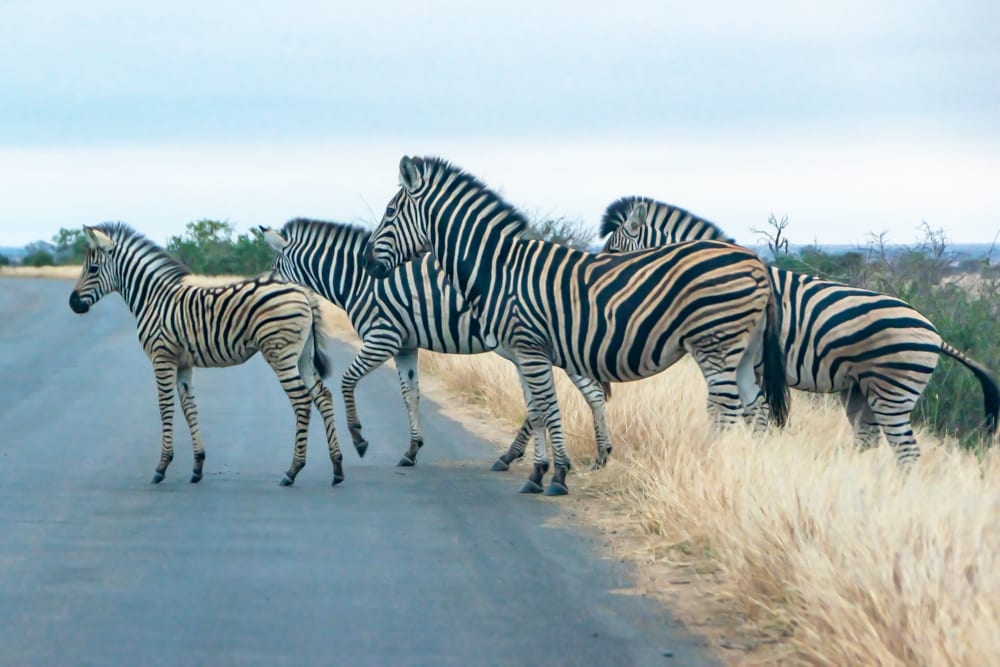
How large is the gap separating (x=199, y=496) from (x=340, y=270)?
337 centimetres

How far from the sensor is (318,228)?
1282 centimetres

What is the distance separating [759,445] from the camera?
29.2 feet

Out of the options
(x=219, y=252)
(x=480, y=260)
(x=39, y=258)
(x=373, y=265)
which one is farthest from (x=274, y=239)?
(x=39, y=258)

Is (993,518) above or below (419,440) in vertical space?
above

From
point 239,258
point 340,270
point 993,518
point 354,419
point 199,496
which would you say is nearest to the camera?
point 993,518

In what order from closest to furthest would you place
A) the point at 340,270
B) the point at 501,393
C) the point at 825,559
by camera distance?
the point at 825,559 → the point at 340,270 → the point at 501,393

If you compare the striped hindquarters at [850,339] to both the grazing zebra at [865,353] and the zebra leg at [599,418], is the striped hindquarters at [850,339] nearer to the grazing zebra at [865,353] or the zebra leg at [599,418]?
the grazing zebra at [865,353]

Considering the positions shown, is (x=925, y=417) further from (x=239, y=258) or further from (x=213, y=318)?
(x=239, y=258)

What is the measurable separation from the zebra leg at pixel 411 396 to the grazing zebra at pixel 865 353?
329cm

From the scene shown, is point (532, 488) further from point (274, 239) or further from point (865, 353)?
point (274, 239)

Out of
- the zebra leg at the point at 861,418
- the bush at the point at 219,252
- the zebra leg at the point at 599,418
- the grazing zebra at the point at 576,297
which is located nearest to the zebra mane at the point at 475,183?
the grazing zebra at the point at 576,297

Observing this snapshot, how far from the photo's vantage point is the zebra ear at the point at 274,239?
12867 millimetres

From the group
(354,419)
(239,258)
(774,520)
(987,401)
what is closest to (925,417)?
(987,401)

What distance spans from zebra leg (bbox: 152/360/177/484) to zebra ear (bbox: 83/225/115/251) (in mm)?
1423
